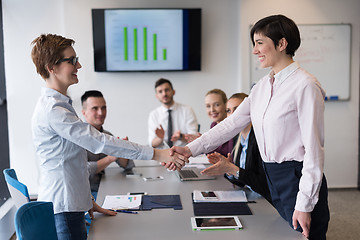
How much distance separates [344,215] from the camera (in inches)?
168

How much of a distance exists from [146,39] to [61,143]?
10.6 ft

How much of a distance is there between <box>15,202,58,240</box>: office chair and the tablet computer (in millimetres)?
666

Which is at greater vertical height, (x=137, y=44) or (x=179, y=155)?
(x=137, y=44)

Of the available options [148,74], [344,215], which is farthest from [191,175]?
[148,74]

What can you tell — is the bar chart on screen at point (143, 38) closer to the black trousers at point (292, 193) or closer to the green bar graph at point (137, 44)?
the green bar graph at point (137, 44)

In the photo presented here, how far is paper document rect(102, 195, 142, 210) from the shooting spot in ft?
7.18

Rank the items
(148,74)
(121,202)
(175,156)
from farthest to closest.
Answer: (148,74)
(175,156)
(121,202)

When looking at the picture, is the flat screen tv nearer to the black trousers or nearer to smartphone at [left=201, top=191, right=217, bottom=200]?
smartphone at [left=201, top=191, right=217, bottom=200]

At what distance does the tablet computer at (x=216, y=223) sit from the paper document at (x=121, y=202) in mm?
435

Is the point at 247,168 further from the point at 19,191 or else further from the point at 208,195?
the point at 19,191

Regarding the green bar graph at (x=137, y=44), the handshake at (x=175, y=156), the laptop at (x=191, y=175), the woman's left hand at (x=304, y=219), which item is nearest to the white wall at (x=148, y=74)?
the green bar graph at (x=137, y=44)

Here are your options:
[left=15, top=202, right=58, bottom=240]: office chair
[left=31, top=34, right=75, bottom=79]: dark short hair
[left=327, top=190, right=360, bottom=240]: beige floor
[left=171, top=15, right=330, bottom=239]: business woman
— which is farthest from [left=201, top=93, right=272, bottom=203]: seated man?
[left=327, top=190, right=360, bottom=240]: beige floor

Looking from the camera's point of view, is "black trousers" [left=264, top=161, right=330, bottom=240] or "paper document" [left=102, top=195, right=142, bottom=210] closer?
"black trousers" [left=264, top=161, right=330, bottom=240]

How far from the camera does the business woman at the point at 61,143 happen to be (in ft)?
6.26
